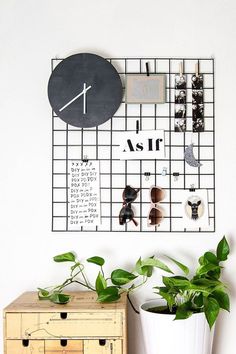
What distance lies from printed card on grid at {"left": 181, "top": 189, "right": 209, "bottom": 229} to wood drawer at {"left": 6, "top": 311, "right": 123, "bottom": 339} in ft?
1.49

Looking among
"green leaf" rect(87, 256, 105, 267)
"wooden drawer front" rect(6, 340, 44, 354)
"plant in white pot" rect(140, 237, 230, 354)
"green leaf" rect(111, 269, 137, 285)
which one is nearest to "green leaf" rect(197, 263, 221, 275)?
"plant in white pot" rect(140, 237, 230, 354)

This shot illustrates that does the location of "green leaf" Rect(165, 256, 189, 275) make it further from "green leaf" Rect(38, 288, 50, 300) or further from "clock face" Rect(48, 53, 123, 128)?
"clock face" Rect(48, 53, 123, 128)

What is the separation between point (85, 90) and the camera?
1.76m

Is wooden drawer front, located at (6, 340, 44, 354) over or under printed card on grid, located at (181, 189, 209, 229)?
under

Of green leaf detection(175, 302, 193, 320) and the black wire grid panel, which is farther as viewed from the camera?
the black wire grid panel

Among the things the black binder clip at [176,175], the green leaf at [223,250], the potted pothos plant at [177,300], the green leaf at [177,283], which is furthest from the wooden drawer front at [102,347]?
the black binder clip at [176,175]

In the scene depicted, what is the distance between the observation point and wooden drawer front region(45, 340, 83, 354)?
1.50m

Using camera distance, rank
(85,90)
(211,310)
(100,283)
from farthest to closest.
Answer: (85,90), (100,283), (211,310)

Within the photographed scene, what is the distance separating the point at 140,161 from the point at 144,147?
5 centimetres

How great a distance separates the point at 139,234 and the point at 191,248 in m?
0.20

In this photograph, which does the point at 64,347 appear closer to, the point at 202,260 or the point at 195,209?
the point at 202,260

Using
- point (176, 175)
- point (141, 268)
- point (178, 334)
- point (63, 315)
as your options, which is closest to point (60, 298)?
point (63, 315)

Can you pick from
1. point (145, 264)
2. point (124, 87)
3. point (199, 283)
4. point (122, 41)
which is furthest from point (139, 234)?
point (122, 41)

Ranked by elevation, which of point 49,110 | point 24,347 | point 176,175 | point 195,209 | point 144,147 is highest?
point 49,110
